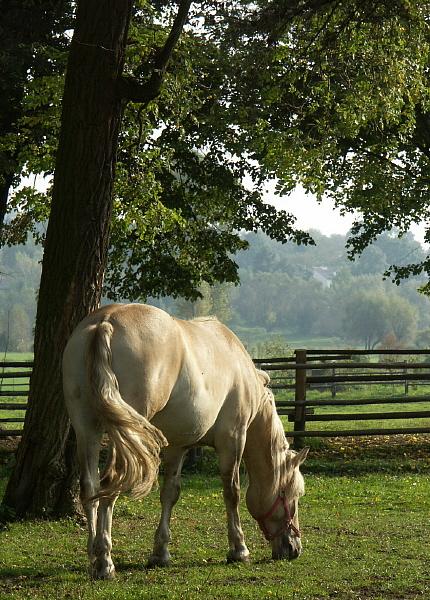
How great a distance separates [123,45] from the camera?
25.1ft

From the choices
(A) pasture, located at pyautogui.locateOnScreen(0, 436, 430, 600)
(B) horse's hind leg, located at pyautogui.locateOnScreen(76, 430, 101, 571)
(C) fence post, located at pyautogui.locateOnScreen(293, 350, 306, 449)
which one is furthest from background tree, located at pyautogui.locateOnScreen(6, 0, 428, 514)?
(C) fence post, located at pyautogui.locateOnScreen(293, 350, 306, 449)

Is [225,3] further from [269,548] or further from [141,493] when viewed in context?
[141,493]

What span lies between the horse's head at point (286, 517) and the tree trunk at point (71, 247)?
6.33 ft

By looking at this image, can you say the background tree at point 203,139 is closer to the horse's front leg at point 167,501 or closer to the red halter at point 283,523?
the horse's front leg at point 167,501

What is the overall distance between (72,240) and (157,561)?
2.83m

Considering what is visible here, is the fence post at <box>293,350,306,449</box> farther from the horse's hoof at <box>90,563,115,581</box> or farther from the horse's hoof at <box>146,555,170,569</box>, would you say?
the horse's hoof at <box>90,563,115,581</box>

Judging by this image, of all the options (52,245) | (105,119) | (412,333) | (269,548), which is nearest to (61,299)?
(52,245)

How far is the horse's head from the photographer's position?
21.4 feet

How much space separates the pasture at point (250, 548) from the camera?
5.21 metres

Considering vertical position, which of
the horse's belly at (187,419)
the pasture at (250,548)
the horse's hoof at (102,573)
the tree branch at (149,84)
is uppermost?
the tree branch at (149,84)

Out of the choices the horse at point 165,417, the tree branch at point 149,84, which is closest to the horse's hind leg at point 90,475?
the horse at point 165,417

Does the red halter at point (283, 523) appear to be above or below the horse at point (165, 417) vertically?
below

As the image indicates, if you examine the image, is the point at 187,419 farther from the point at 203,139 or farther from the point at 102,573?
the point at 203,139

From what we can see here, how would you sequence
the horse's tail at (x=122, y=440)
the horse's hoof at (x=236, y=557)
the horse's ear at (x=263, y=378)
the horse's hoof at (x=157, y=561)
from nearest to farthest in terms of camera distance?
1. the horse's tail at (x=122, y=440)
2. the horse's hoof at (x=157, y=561)
3. the horse's hoof at (x=236, y=557)
4. the horse's ear at (x=263, y=378)
